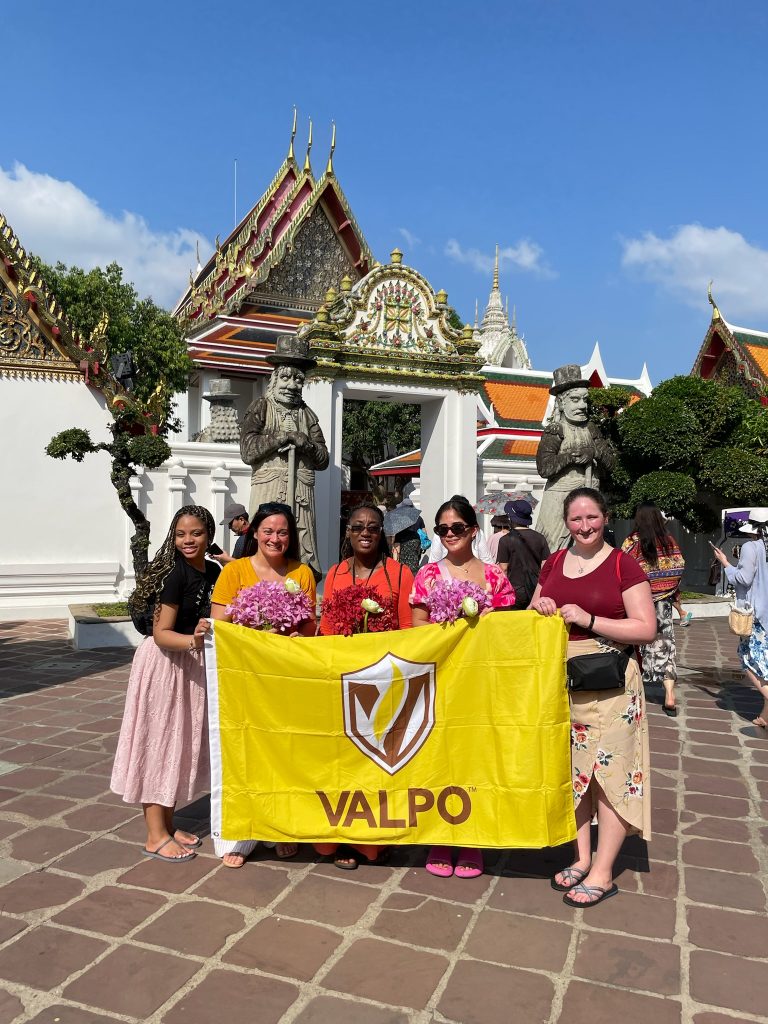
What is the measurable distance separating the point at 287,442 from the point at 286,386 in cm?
69

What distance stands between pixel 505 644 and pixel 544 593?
29 centimetres

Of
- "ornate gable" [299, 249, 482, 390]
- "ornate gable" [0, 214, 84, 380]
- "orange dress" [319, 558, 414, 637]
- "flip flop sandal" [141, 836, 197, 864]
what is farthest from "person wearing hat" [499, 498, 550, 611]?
"ornate gable" [0, 214, 84, 380]

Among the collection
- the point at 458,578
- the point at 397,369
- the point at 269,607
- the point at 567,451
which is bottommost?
the point at 269,607

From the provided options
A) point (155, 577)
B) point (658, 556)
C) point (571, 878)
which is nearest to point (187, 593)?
point (155, 577)

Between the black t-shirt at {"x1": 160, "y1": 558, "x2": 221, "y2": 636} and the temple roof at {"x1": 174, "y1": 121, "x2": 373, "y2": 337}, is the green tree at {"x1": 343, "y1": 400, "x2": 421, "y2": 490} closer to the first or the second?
the temple roof at {"x1": 174, "y1": 121, "x2": 373, "y2": 337}

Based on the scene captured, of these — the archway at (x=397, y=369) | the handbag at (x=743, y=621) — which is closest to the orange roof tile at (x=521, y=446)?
the archway at (x=397, y=369)

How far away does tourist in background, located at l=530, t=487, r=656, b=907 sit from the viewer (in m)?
3.31

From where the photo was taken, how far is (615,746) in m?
3.35

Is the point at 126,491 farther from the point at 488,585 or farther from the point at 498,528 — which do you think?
the point at 488,585

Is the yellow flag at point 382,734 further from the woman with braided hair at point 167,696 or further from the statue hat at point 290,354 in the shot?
the statue hat at point 290,354

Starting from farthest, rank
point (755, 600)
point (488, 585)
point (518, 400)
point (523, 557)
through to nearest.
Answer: point (518, 400), point (755, 600), point (523, 557), point (488, 585)

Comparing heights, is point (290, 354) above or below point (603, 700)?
above

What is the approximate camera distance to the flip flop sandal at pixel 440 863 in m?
3.67

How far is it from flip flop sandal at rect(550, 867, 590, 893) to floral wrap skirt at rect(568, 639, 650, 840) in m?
0.35
